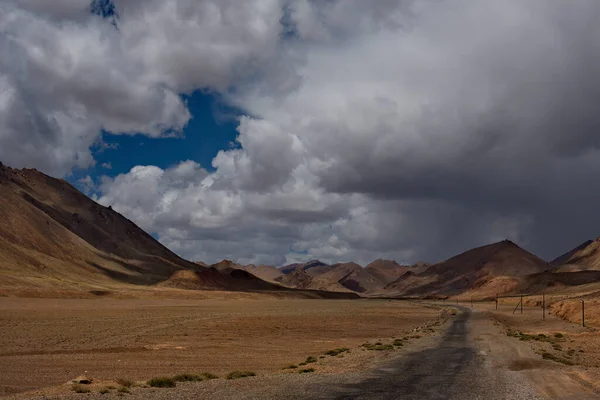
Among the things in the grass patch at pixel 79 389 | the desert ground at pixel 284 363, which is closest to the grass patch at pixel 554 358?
the desert ground at pixel 284 363

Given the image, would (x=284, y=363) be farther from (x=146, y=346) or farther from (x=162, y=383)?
(x=146, y=346)

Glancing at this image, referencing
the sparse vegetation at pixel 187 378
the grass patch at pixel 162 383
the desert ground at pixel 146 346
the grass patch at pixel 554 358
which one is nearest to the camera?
the grass patch at pixel 162 383

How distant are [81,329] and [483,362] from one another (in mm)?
36438

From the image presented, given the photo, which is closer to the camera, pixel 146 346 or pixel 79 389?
pixel 79 389

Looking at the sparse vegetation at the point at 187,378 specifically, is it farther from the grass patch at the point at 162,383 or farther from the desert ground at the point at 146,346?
the desert ground at the point at 146,346

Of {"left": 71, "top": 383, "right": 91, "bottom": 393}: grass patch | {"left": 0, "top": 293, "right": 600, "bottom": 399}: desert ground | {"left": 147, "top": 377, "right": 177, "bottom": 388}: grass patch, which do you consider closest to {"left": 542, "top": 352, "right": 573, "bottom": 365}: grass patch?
{"left": 0, "top": 293, "right": 600, "bottom": 399}: desert ground

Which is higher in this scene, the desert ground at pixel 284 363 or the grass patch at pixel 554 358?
the grass patch at pixel 554 358

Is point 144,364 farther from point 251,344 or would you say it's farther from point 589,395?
point 589,395

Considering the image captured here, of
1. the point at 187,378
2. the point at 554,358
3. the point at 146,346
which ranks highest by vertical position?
the point at 554,358

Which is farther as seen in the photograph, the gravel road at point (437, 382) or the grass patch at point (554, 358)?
the grass patch at point (554, 358)

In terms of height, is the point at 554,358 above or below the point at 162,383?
above

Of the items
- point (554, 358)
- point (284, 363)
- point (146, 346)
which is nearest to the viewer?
point (284, 363)

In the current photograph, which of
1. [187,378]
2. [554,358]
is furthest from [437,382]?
[554,358]

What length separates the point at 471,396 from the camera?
66.9ft
